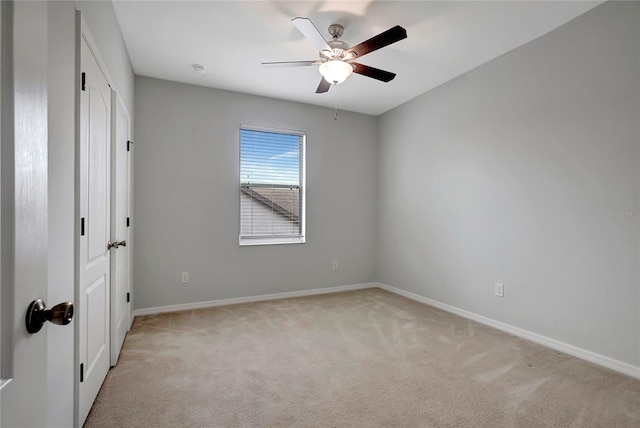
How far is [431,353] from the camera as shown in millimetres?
2527

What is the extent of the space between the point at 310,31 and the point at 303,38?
0.65 metres

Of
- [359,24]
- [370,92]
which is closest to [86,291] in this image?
[359,24]

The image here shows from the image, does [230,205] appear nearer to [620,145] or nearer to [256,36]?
[256,36]

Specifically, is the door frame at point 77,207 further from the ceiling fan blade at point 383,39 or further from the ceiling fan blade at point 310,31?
the ceiling fan blade at point 383,39

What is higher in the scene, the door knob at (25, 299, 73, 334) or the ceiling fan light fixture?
the ceiling fan light fixture

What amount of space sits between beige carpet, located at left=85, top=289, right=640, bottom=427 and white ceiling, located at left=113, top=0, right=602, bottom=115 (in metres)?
2.66

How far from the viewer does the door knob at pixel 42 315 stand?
0.61 m

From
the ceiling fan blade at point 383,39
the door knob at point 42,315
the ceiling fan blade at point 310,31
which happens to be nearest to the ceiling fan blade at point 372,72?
the ceiling fan blade at point 383,39

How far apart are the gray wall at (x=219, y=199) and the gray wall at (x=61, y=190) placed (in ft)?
6.80

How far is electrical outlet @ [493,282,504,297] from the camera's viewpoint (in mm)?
3039

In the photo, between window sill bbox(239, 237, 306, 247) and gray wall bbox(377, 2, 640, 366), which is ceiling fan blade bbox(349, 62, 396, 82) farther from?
window sill bbox(239, 237, 306, 247)

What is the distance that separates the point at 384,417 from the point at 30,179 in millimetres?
1899

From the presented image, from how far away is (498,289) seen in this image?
307 centimetres

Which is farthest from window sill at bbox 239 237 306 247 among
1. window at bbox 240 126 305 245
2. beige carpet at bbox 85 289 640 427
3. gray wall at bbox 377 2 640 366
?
gray wall at bbox 377 2 640 366
